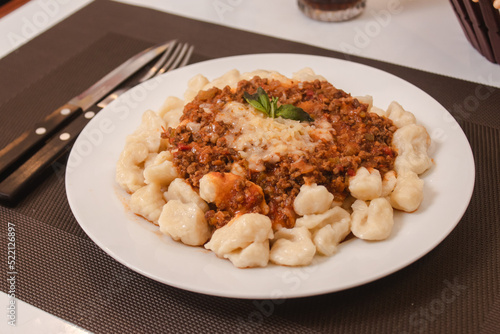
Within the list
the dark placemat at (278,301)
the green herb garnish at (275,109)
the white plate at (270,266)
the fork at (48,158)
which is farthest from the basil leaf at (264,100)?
the fork at (48,158)

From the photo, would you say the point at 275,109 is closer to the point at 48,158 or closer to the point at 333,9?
the point at 48,158

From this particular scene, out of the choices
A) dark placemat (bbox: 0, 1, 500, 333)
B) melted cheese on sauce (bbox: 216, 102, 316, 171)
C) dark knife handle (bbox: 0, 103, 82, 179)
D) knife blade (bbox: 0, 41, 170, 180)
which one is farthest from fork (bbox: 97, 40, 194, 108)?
melted cheese on sauce (bbox: 216, 102, 316, 171)

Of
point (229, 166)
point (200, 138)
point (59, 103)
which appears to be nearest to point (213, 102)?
point (200, 138)

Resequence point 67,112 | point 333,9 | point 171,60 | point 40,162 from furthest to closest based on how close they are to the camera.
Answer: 1. point 333,9
2. point 171,60
3. point 67,112
4. point 40,162

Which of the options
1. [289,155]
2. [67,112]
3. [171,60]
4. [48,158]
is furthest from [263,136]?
[171,60]

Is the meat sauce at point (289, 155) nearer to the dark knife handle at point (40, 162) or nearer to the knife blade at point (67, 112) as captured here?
the dark knife handle at point (40, 162)
